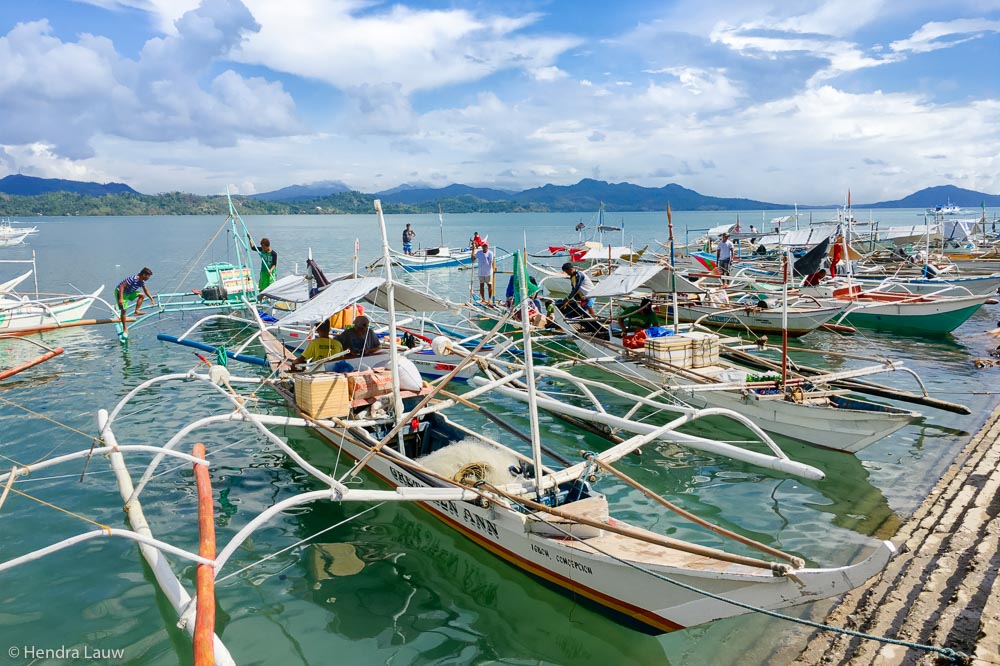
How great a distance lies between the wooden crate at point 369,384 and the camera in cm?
1024

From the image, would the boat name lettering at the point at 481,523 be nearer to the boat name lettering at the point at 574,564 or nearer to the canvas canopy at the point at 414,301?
the boat name lettering at the point at 574,564

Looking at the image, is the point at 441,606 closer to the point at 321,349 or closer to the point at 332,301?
the point at 332,301

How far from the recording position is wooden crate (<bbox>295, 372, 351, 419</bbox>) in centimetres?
971

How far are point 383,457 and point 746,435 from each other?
7417 mm

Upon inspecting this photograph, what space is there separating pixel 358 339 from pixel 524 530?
6423mm

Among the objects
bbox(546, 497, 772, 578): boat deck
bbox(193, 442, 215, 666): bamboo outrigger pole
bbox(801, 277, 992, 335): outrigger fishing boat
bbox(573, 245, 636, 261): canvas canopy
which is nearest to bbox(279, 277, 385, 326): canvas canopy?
bbox(193, 442, 215, 666): bamboo outrigger pole

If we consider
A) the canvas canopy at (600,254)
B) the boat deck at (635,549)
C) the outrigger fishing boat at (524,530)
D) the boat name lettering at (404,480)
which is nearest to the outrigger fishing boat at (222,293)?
the outrigger fishing boat at (524,530)

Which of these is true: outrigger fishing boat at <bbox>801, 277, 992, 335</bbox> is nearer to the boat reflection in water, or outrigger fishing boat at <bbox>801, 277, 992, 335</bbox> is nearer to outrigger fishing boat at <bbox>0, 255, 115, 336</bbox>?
the boat reflection in water

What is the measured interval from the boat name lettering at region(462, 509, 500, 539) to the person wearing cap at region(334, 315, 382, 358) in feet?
16.4

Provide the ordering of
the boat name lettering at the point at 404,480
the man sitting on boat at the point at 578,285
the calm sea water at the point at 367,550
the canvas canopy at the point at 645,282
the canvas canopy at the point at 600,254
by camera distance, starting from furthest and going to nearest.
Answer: the canvas canopy at the point at 600,254 → the man sitting on boat at the point at 578,285 → the canvas canopy at the point at 645,282 → the boat name lettering at the point at 404,480 → the calm sea water at the point at 367,550

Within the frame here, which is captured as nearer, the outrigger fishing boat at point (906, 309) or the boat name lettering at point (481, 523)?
the boat name lettering at point (481, 523)

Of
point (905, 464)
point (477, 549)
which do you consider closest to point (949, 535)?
point (905, 464)

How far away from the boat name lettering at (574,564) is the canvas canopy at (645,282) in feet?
30.6

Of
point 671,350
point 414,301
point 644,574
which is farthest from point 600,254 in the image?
point 644,574
